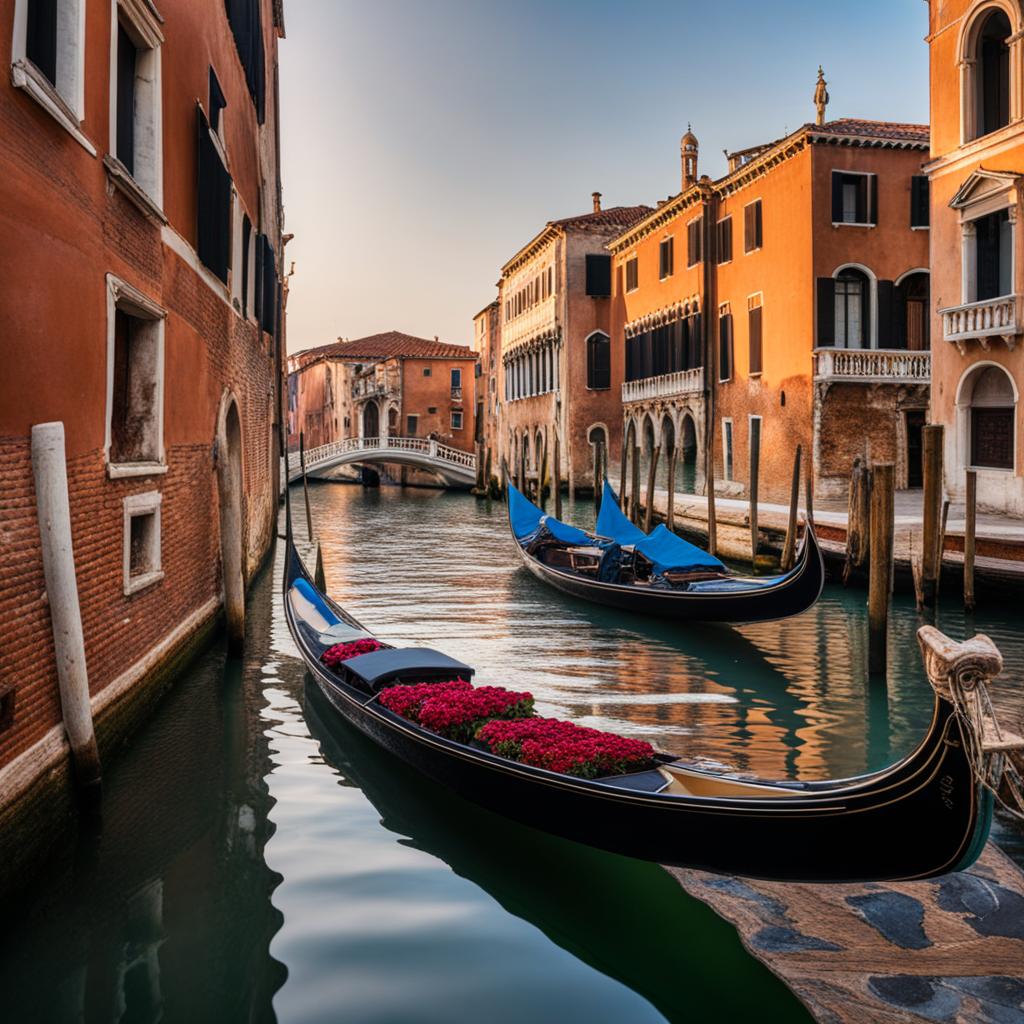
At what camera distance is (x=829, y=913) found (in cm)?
318

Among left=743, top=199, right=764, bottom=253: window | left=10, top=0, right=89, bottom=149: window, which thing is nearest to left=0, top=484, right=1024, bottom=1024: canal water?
left=10, top=0, right=89, bottom=149: window

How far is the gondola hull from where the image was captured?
281 cm

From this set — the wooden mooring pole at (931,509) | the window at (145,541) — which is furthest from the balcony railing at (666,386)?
the window at (145,541)

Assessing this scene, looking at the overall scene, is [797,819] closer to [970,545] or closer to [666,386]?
[970,545]

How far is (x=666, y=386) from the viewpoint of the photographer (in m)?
19.9

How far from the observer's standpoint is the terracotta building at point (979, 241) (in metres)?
10.9

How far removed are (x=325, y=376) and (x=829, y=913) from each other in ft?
138

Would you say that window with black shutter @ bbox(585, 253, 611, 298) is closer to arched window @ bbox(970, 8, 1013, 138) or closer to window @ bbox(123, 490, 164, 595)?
arched window @ bbox(970, 8, 1013, 138)

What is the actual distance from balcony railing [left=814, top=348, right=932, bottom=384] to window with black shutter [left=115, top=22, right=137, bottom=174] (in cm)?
1081

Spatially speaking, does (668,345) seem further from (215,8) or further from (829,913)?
(829,913)

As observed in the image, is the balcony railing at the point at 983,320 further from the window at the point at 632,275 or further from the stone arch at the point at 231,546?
the window at the point at 632,275

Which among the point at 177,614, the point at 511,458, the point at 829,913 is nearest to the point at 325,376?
the point at 511,458

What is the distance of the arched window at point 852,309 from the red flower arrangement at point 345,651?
10.8m

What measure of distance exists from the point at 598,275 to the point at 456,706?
67.9 ft
